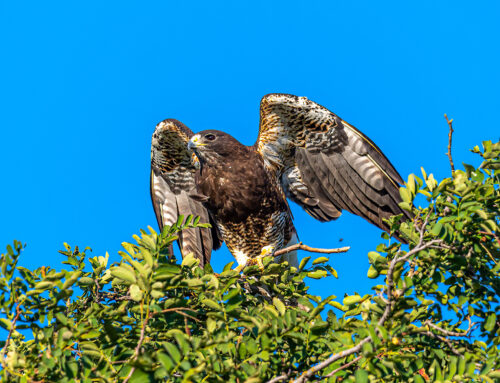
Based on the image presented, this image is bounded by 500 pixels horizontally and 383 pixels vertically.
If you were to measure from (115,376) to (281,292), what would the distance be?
1.86 metres

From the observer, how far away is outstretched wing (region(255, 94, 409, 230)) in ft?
20.9

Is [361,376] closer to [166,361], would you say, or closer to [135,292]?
[166,361]

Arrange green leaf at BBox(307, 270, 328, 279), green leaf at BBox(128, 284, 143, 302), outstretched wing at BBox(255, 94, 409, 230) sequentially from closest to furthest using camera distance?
1. green leaf at BBox(128, 284, 143, 302)
2. green leaf at BBox(307, 270, 328, 279)
3. outstretched wing at BBox(255, 94, 409, 230)

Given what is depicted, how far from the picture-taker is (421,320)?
3391 mm

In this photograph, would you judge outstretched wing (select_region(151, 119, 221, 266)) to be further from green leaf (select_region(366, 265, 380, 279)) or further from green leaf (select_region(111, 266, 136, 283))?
green leaf (select_region(111, 266, 136, 283))

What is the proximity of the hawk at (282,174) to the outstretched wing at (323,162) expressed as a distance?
12 mm

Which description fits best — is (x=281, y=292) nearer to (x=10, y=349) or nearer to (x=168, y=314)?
(x=168, y=314)

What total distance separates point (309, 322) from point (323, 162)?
156 inches

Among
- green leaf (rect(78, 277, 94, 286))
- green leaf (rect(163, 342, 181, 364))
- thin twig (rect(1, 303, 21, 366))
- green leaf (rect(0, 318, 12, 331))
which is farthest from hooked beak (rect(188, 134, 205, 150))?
green leaf (rect(163, 342, 181, 364))

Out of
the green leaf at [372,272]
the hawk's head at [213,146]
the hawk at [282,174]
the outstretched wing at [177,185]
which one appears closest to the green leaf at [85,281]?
the green leaf at [372,272]

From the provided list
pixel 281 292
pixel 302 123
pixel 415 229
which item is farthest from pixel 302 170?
pixel 415 229

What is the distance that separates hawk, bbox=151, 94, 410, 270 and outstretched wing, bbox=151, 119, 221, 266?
0.03 metres

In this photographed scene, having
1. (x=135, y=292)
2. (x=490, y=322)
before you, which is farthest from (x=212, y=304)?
(x=490, y=322)

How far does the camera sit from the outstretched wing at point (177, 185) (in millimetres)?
7512
